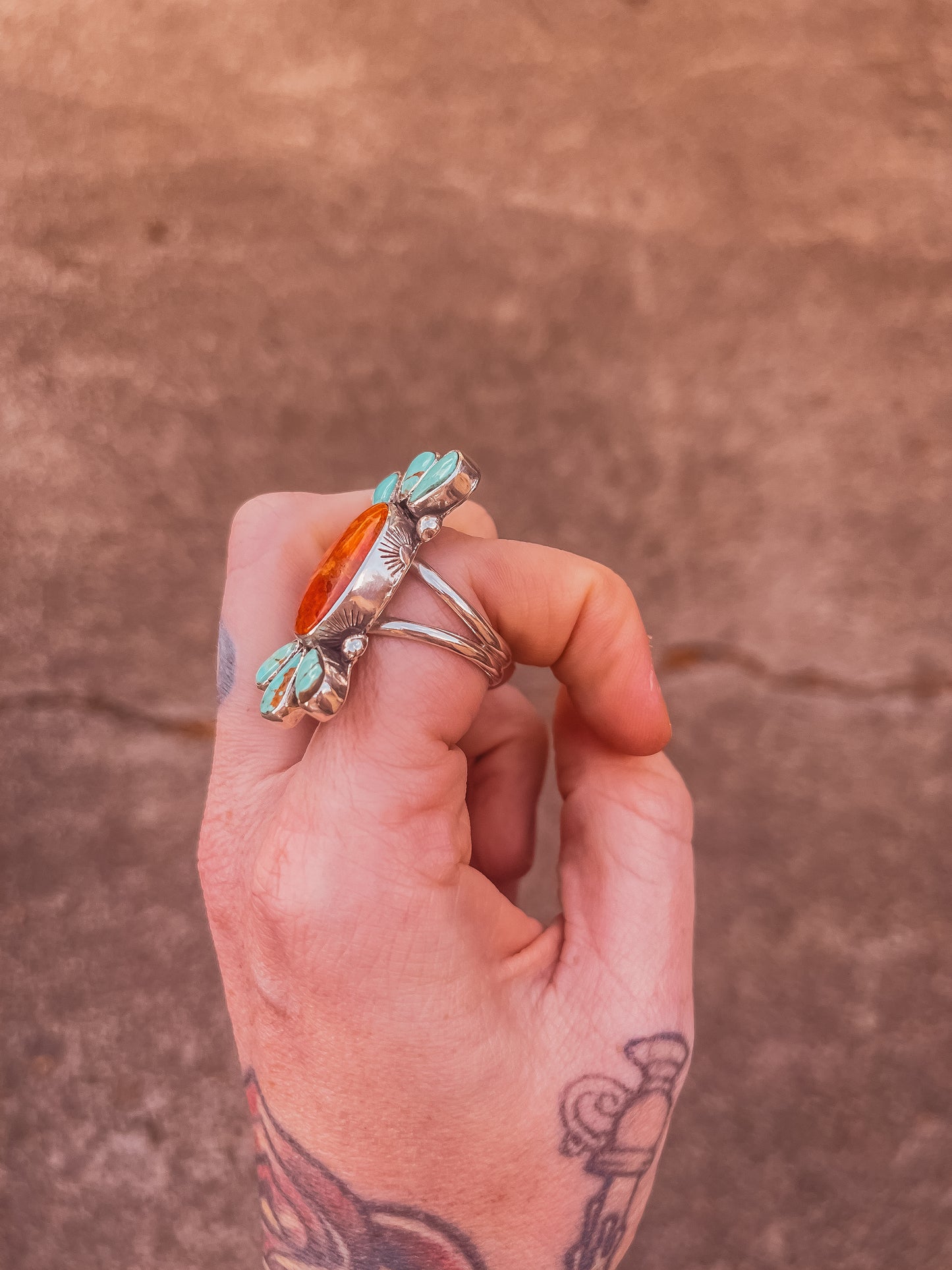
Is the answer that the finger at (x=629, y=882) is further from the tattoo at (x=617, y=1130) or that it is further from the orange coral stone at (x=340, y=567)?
the orange coral stone at (x=340, y=567)

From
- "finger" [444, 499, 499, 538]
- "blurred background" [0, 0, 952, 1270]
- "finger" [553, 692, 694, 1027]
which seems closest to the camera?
"finger" [553, 692, 694, 1027]

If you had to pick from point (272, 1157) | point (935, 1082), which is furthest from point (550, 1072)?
point (935, 1082)

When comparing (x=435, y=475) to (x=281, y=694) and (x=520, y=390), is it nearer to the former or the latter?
(x=281, y=694)

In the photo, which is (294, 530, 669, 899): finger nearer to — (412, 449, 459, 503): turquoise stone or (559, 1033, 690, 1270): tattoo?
(412, 449, 459, 503): turquoise stone

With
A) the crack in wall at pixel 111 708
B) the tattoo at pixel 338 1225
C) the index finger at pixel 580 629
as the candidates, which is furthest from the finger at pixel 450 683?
the crack in wall at pixel 111 708

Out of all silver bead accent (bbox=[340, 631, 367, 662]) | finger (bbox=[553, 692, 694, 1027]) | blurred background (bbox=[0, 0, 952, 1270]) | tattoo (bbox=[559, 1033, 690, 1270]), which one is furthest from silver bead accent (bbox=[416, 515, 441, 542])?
blurred background (bbox=[0, 0, 952, 1270])

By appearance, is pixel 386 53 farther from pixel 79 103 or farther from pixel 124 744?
pixel 124 744

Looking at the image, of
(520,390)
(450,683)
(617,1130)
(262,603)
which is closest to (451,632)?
(450,683)

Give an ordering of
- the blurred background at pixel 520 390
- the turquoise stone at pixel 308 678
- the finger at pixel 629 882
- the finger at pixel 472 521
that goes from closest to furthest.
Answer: the turquoise stone at pixel 308 678 → the finger at pixel 629 882 → the finger at pixel 472 521 → the blurred background at pixel 520 390
